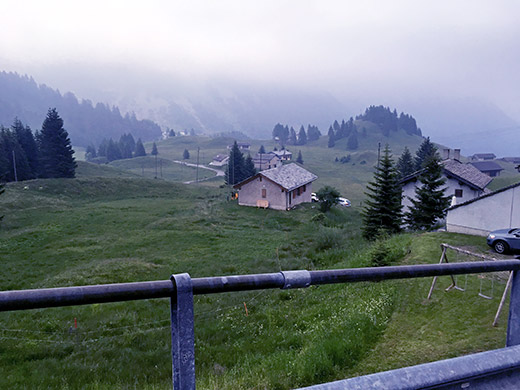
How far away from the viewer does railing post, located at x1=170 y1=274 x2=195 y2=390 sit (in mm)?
2105

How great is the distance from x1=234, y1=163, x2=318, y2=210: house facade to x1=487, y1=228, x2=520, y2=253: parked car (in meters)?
36.0

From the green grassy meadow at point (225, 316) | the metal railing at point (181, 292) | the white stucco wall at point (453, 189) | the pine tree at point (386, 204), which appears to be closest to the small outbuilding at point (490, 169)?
the white stucco wall at point (453, 189)

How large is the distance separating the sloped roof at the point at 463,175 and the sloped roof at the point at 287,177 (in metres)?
17.7

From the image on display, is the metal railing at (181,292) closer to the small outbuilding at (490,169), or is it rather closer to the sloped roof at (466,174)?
the sloped roof at (466,174)

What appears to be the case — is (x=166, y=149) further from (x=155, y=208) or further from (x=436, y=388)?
(x=436, y=388)

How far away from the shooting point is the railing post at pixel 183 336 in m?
2.11

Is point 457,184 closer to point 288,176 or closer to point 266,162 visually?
point 288,176

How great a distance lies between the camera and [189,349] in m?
2.13

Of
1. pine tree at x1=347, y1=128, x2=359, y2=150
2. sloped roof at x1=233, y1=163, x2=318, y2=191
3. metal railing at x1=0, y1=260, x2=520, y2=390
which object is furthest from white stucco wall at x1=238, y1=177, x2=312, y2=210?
pine tree at x1=347, y1=128, x2=359, y2=150

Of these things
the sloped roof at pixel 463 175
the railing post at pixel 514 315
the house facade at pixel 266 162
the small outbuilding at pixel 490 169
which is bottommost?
the small outbuilding at pixel 490 169

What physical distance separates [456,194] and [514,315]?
146ft

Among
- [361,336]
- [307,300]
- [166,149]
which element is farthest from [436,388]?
[166,149]

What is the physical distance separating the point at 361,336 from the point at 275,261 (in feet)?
64.9

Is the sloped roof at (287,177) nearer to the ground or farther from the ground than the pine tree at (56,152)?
nearer to the ground
